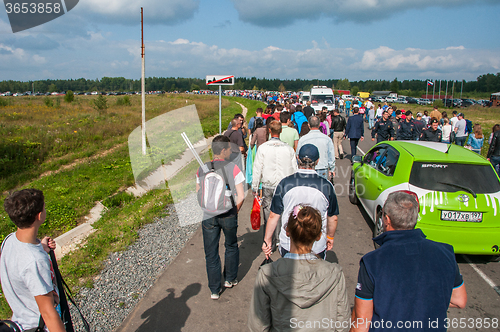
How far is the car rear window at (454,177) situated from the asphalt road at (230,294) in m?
1.34

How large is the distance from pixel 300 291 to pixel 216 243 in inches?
85.9

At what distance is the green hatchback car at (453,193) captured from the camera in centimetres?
469

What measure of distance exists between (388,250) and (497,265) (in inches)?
180

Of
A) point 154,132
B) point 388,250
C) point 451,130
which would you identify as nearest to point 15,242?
point 388,250

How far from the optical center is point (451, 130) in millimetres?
12945

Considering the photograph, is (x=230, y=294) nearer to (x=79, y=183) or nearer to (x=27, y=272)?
(x=27, y=272)

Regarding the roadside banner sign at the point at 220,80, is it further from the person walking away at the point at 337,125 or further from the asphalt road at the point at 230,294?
the asphalt road at the point at 230,294

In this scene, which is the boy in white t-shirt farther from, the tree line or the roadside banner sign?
the tree line

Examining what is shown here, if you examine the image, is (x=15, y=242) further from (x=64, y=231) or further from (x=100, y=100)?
(x=100, y=100)

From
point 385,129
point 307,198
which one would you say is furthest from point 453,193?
point 385,129

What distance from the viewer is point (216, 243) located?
4098 millimetres

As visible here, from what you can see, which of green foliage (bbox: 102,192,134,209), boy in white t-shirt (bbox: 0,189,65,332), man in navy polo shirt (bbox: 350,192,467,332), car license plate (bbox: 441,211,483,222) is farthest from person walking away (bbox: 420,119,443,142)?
boy in white t-shirt (bbox: 0,189,65,332)

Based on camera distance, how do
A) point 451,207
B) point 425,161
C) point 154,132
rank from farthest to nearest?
point 154,132
point 425,161
point 451,207

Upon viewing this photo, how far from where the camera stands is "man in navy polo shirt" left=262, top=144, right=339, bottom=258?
3359 millimetres
